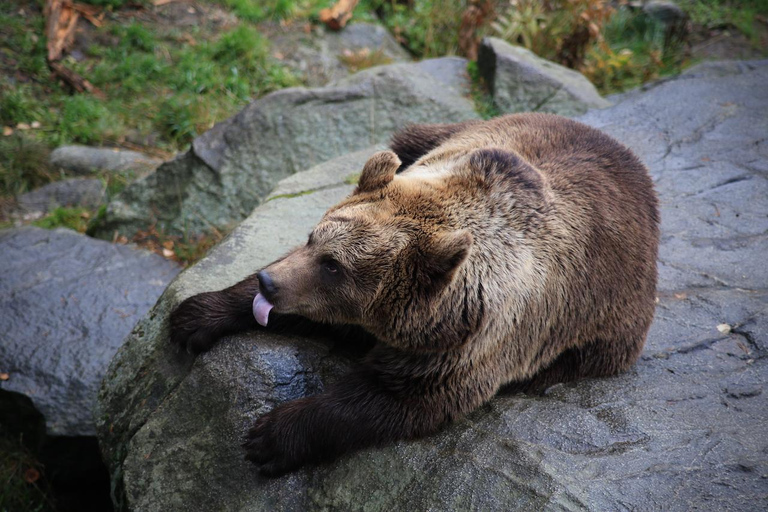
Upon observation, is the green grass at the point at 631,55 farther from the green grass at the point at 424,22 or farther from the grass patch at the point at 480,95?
the green grass at the point at 424,22

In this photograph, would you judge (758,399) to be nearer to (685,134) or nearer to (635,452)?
(635,452)

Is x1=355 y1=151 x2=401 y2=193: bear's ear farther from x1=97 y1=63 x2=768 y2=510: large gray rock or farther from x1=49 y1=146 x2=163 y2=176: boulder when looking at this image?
x1=49 y1=146 x2=163 y2=176: boulder

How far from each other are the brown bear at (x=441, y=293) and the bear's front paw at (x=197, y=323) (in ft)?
0.04

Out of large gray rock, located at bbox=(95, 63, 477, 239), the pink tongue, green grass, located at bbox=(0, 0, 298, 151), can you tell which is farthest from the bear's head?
green grass, located at bbox=(0, 0, 298, 151)

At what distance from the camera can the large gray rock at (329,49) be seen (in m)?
12.8

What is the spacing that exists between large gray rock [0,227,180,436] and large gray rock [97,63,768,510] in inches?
62.2

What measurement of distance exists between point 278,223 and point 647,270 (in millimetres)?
3301

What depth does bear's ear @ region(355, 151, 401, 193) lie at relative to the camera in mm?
4281

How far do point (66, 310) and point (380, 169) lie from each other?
4.62m

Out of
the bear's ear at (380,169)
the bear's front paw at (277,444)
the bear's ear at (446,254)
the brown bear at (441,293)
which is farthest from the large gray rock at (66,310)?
the bear's ear at (446,254)

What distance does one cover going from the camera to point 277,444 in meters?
4.03

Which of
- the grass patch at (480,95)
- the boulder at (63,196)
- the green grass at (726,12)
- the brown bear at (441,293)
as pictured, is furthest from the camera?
the green grass at (726,12)

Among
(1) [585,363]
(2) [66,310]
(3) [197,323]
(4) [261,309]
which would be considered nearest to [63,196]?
(2) [66,310]

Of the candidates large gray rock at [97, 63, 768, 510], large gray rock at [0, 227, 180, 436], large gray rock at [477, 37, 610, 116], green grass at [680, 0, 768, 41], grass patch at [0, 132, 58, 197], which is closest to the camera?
large gray rock at [97, 63, 768, 510]
